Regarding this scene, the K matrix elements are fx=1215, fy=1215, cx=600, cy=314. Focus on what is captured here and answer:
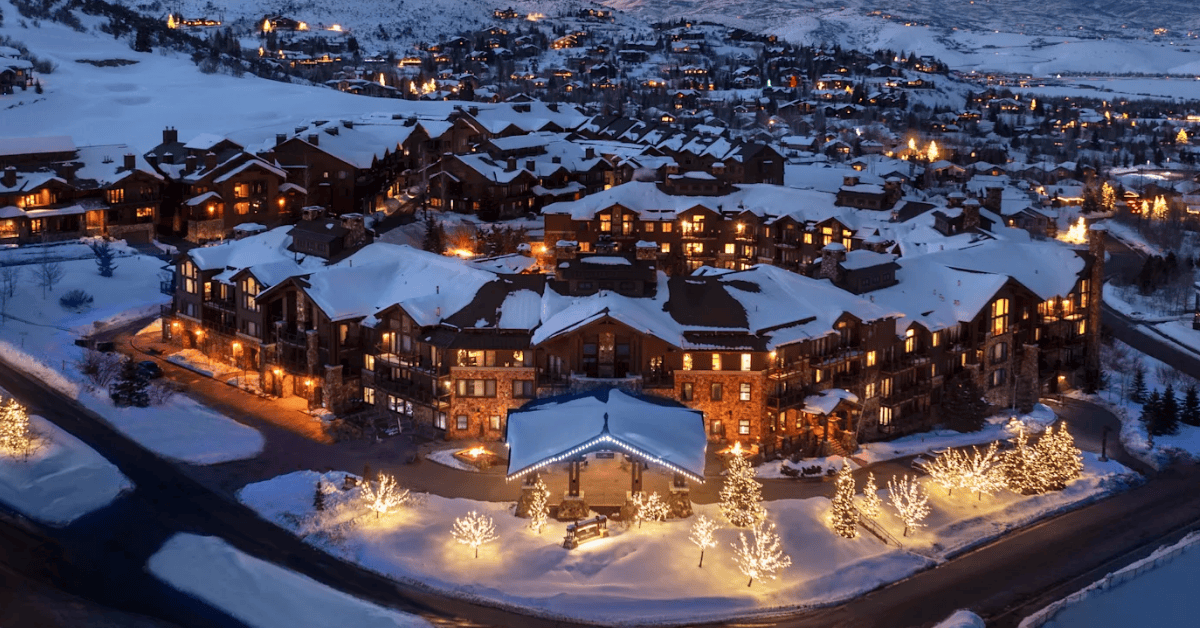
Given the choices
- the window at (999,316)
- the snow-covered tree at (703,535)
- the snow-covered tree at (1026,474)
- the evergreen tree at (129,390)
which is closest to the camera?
the snow-covered tree at (703,535)

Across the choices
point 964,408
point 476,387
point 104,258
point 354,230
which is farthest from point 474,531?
point 104,258

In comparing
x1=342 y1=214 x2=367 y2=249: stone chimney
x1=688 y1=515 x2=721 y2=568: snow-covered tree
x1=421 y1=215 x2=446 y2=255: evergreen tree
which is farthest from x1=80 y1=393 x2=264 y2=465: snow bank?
x1=421 y1=215 x2=446 y2=255: evergreen tree

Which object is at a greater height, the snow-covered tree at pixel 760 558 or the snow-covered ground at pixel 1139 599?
the snow-covered tree at pixel 760 558

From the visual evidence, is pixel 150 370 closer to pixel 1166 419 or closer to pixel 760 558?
pixel 760 558

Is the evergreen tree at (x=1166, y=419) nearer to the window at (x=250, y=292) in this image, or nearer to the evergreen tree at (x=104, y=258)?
the window at (x=250, y=292)

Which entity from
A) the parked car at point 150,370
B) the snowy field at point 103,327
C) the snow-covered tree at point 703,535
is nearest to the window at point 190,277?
the parked car at point 150,370

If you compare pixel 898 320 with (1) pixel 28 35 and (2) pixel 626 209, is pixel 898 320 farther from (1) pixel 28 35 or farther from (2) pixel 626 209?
(1) pixel 28 35
